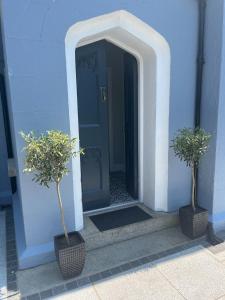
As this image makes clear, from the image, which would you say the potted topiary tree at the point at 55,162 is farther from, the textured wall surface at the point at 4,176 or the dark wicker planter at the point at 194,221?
the textured wall surface at the point at 4,176

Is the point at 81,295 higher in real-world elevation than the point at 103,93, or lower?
lower

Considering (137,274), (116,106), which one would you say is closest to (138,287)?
(137,274)

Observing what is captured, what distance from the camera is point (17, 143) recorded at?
2885mm

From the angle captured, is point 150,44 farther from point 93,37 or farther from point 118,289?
point 118,289

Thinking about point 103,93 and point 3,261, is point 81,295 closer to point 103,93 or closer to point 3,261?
point 3,261

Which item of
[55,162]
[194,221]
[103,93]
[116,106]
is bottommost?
[194,221]

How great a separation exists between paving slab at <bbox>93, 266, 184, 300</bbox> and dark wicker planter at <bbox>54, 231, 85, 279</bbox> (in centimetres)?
28

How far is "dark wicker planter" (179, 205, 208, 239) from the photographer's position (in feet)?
11.8

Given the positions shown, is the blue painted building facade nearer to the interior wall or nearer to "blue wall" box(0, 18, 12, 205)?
"blue wall" box(0, 18, 12, 205)

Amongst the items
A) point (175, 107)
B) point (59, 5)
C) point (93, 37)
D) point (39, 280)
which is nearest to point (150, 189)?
point (175, 107)

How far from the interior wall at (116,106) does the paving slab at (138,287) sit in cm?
302

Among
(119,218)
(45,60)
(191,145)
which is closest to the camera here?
(45,60)

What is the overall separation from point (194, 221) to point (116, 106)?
298 cm

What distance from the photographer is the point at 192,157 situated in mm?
3387
